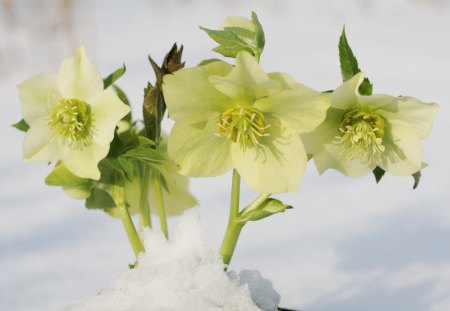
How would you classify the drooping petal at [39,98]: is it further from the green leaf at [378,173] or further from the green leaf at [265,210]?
the green leaf at [378,173]

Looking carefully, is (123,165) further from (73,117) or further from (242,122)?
(242,122)

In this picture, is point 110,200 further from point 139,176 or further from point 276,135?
point 276,135

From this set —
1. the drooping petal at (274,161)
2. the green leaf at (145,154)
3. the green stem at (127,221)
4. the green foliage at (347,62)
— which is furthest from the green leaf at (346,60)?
the green stem at (127,221)

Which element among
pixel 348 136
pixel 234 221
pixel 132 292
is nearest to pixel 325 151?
pixel 348 136

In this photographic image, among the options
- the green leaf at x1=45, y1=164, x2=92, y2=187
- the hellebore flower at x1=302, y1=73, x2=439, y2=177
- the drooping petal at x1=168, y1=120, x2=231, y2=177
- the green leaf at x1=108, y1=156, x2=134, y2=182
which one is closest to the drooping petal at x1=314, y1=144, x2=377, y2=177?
the hellebore flower at x1=302, y1=73, x2=439, y2=177

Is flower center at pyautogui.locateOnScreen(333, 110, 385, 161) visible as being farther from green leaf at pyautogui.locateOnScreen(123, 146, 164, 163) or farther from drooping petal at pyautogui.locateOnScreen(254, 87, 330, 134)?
green leaf at pyautogui.locateOnScreen(123, 146, 164, 163)

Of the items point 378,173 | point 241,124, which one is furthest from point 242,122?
point 378,173

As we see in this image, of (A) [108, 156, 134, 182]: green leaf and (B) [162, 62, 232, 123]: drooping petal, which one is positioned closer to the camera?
(B) [162, 62, 232, 123]: drooping petal
